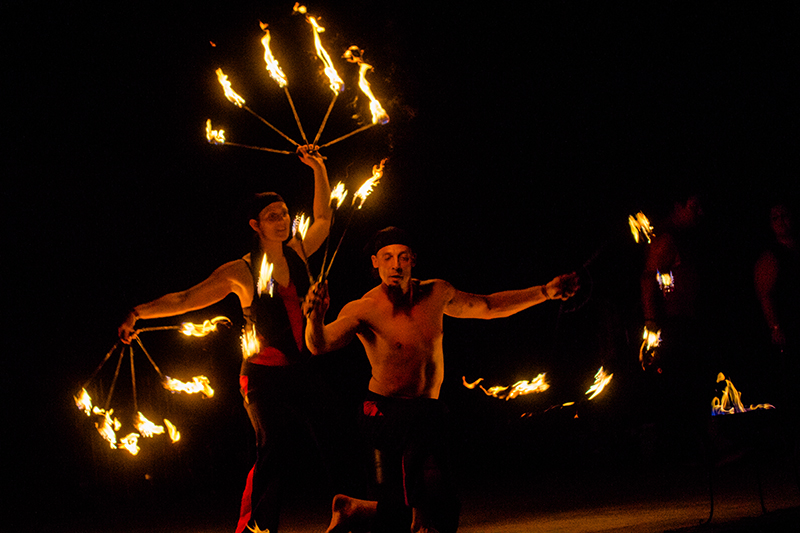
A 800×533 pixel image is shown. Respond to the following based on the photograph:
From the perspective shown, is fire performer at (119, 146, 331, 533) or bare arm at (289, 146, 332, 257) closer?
fire performer at (119, 146, 331, 533)

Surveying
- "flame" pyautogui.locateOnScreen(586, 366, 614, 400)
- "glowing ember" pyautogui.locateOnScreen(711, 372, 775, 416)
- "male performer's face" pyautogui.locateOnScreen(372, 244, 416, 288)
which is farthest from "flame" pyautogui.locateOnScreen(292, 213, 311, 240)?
"glowing ember" pyautogui.locateOnScreen(711, 372, 775, 416)

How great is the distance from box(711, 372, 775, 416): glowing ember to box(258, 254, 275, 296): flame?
121 inches

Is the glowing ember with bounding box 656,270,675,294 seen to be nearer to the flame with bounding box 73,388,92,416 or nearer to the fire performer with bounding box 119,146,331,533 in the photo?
the fire performer with bounding box 119,146,331,533

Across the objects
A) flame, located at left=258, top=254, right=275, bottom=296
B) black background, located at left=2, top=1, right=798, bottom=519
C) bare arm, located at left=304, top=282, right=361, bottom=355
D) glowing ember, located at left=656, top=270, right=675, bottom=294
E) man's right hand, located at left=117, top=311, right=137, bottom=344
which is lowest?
bare arm, located at left=304, top=282, right=361, bottom=355

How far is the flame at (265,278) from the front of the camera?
186 inches

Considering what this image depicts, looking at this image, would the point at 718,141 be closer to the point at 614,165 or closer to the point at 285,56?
the point at 614,165

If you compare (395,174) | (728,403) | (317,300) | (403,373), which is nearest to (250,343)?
(317,300)

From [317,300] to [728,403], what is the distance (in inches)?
119

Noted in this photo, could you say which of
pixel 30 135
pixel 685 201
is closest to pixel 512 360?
pixel 685 201

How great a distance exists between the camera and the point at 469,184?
684 cm

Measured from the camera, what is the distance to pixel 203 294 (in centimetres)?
480

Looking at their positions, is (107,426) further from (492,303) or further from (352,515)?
(492,303)

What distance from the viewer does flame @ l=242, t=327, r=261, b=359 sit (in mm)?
4629

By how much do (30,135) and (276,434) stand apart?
11.0 feet
